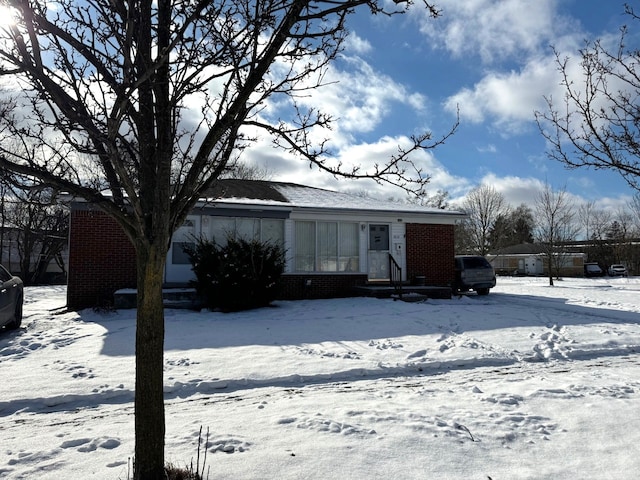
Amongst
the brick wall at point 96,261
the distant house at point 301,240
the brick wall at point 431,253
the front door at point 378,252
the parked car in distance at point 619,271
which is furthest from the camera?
the parked car in distance at point 619,271

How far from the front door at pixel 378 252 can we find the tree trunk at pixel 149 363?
496 inches

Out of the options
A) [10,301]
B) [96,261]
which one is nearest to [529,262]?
[96,261]

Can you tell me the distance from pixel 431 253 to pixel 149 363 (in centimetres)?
1387

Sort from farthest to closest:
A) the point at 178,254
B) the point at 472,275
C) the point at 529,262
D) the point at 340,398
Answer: the point at 529,262 < the point at 472,275 < the point at 178,254 < the point at 340,398

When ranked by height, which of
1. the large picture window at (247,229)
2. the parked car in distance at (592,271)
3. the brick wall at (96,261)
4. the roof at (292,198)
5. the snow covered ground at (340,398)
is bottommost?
the snow covered ground at (340,398)

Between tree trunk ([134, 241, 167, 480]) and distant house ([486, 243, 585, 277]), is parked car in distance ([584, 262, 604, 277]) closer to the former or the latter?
distant house ([486, 243, 585, 277])

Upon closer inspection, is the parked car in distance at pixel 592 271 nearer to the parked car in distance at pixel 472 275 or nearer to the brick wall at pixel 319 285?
the parked car in distance at pixel 472 275

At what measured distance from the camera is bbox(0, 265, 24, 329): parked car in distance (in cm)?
852

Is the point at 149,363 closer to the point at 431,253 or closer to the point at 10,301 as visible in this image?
the point at 10,301

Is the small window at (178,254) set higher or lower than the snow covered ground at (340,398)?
higher

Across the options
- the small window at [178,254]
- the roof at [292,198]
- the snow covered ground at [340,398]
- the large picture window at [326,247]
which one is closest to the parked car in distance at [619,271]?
the roof at [292,198]

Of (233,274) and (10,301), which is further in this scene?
(233,274)

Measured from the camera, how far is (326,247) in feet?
47.4

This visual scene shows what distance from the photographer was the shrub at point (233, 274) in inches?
417
